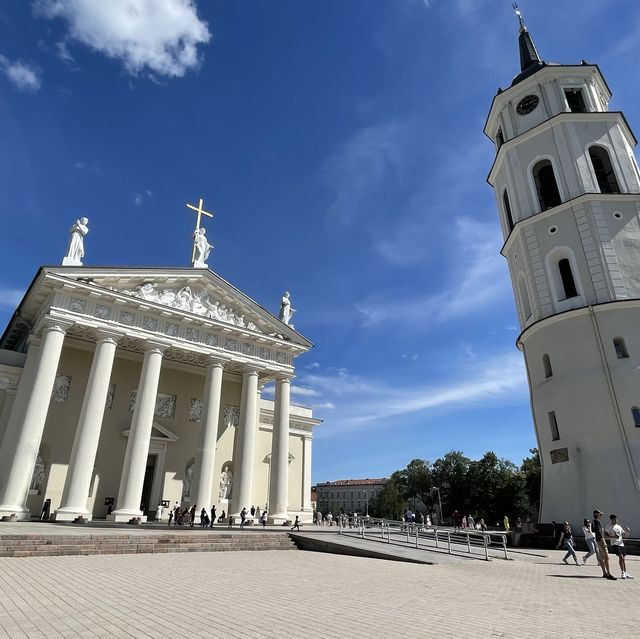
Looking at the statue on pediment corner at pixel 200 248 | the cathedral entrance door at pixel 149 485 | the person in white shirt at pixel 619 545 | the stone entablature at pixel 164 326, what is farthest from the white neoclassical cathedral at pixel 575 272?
the cathedral entrance door at pixel 149 485

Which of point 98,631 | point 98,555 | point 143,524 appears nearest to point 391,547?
point 98,555

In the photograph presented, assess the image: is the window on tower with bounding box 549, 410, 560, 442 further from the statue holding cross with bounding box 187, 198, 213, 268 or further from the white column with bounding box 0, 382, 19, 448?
the white column with bounding box 0, 382, 19, 448

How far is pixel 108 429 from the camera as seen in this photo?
82.1 ft

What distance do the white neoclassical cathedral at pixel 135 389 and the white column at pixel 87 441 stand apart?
0.04 meters

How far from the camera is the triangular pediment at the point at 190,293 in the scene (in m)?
22.6

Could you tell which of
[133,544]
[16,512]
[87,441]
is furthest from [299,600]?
[16,512]

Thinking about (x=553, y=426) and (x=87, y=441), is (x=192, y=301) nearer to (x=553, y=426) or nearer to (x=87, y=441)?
(x=87, y=441)

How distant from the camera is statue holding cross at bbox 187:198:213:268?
27109 millimetres

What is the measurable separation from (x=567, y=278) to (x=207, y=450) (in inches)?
819

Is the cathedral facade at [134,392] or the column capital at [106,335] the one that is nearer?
the cathedral facade at [134,392]

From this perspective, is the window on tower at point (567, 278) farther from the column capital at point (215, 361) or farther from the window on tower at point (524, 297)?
the column capital at point (215, 361)

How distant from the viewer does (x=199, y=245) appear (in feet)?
90.1

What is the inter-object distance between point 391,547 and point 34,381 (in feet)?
53.9

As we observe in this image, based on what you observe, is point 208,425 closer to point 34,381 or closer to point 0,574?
point 34,381
